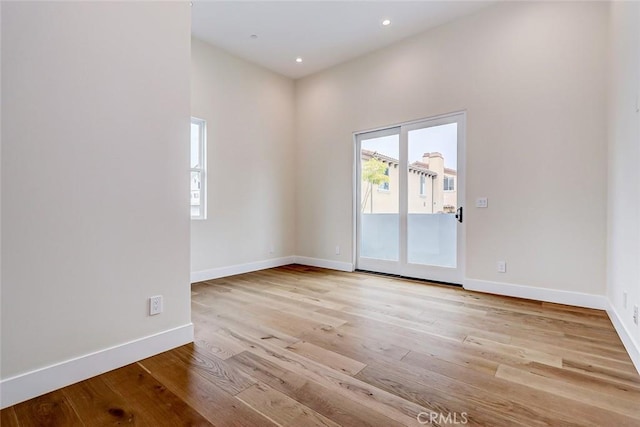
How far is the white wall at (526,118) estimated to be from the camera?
2.94 m

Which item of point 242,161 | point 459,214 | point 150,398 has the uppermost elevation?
point 242,161

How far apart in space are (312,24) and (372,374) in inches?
154

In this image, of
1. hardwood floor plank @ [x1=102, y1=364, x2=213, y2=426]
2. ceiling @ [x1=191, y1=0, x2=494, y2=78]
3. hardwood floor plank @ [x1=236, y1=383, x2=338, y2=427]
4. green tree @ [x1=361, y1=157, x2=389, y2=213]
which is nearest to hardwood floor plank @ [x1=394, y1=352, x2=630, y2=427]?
hardwood floor plank @ [x1=236, y1=383, x2=338, y2=427]

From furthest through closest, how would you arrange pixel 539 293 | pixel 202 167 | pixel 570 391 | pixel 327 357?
pixel 202 167 < pixel 539 293 < pixel 327 357 < pixel 570 391

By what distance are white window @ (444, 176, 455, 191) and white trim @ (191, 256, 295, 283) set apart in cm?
287

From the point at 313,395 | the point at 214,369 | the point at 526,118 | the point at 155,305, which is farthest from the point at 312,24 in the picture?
the point at 313,395

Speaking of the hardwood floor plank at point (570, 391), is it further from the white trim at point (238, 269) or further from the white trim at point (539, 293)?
the white trim at point (238, 269)

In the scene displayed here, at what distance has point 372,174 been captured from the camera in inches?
183

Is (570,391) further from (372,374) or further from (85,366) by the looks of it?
(85,366)

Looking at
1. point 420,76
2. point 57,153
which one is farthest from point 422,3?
point 57,153

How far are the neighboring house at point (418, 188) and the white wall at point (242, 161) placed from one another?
4.91 ft

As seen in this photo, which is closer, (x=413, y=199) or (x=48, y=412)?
(x=48, y=412)

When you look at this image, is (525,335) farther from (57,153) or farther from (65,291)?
(57,153)

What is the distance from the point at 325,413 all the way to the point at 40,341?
4.87ft
